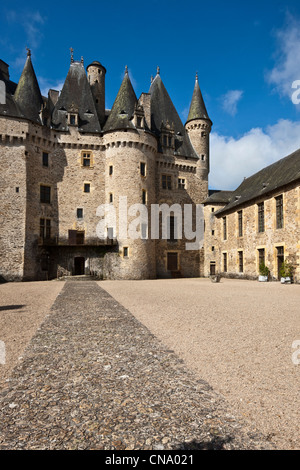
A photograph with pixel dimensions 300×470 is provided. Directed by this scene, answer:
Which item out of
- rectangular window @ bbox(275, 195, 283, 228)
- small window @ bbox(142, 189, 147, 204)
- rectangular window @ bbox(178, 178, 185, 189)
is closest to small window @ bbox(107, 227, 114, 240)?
small window @ bbox(142, 189, 147, 204)

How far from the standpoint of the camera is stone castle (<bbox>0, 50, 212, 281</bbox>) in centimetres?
2552

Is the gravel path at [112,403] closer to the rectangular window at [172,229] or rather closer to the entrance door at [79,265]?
the entrance door at [79,265]

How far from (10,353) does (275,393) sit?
4.07m

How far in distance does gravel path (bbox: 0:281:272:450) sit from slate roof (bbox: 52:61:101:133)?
27815 millimetres

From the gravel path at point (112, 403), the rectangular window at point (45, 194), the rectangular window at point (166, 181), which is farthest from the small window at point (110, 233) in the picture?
the gravel path at point (112, 403)

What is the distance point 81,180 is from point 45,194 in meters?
3.67

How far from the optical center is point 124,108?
Answer: 1154 inches

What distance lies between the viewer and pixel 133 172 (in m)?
27.8

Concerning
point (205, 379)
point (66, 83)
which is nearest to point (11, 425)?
point (205, 379)

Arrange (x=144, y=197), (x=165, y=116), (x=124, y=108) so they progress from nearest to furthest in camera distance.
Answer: (x=144, y=197) → (x=124, y=108) → (x=165, y=116)

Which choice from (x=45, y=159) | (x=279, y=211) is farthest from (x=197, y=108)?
(x=45, y=159)

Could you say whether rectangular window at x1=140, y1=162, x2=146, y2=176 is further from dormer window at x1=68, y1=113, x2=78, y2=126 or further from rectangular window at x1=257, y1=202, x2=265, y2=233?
rectangular window at x1=257, y1=202, x2=265, y2=233

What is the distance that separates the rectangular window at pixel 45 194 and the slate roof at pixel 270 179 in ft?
56.8

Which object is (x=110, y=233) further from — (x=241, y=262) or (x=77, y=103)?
(x=77, y=103)
